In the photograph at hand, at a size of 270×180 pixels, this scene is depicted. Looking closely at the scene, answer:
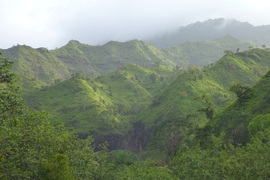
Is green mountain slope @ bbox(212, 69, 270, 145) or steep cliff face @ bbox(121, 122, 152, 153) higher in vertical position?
green mountain slope @ bbox(212, 69, 270, 145)

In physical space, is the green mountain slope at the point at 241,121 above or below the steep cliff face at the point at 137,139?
above

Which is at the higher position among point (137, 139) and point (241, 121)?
point (241, 121)

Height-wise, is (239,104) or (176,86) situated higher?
(176,86)

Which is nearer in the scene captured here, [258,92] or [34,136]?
[34,136]

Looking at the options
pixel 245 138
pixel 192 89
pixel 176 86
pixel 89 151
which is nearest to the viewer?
pixel 89 151

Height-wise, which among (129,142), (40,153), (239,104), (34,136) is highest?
(34,136)

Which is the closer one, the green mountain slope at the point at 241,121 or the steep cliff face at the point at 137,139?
the green mountain slope at the point at 241,121

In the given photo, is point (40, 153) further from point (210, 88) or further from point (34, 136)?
point (210, 88)

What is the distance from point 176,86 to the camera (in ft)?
648

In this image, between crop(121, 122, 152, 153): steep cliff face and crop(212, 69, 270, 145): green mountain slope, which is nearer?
crop(212, 69, 270, 145): green mountain slope

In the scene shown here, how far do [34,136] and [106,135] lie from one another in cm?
15780

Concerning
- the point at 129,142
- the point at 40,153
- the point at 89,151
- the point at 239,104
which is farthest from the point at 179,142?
the point at 129,142

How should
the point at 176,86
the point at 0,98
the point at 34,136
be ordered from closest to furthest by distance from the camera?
1. the point at 0,98
2. the point at 34,136
3. the point at 176,86

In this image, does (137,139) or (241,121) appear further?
(137,139)
